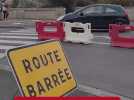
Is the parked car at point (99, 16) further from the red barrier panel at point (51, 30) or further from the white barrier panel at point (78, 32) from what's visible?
the white barrier panel at point (78, 32)

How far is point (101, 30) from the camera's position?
2102 cm

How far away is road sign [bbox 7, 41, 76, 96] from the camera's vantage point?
5.20 metres

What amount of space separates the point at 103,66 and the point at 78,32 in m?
5.51

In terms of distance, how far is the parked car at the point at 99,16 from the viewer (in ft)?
68.4

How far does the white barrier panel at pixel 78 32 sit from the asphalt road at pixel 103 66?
0.30 metres

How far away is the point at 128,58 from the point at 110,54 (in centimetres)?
105

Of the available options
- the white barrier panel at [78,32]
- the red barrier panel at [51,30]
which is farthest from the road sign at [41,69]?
the red barrier panel at [51,30]

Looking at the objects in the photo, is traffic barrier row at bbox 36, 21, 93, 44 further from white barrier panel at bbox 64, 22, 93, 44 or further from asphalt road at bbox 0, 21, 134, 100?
asphalt road at bbox 0, 21, 134, 100

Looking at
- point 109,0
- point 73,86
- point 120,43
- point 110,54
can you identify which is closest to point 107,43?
point 120,43

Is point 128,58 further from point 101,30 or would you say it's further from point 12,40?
point 101,30

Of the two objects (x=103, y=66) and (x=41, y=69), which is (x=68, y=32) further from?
(x=41, y=69)

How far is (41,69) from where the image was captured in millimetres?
5484

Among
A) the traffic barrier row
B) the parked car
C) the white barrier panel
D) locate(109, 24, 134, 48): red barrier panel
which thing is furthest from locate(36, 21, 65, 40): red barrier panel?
locate(109, 24, 134, 48): red barrier panel

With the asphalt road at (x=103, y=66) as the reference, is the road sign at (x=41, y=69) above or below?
above
